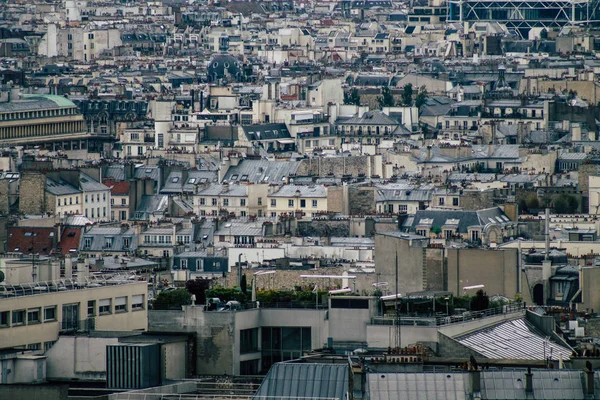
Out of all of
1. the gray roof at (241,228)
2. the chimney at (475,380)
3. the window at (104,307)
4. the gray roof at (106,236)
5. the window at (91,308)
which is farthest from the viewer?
the gray roof at (241,228)

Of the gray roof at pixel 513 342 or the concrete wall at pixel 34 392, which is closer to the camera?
the concrete wall at pixel 34 392

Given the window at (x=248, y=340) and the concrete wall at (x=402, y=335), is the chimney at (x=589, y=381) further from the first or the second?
the window at (x=248, y=340)

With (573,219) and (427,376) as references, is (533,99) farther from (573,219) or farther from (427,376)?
(427,376)

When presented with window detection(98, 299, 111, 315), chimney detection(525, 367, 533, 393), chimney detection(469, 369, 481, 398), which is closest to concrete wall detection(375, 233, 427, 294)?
window detection(98, 299, 111, 315)

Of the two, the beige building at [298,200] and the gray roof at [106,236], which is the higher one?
the beige building at [298,200]

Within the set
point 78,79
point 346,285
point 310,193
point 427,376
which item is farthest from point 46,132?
point 427,376

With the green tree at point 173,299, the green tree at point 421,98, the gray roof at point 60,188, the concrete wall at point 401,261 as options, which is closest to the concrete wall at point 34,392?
the green tree at point 173,299
